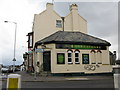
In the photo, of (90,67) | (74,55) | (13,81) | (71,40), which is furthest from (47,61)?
(13,81)

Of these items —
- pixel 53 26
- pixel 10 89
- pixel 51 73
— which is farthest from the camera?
pixel 53 26

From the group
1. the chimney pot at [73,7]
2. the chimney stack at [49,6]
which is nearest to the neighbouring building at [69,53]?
the chimney stack at [49,6]

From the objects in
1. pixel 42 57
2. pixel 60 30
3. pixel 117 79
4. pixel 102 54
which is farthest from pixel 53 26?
pixel 117 79

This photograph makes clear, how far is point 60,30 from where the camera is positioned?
100 feet

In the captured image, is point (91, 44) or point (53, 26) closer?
point (91, 44)

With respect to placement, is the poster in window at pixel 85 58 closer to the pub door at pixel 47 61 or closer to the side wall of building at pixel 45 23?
the pub door at pixel 47 61

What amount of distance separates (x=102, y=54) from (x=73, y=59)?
15.2ft

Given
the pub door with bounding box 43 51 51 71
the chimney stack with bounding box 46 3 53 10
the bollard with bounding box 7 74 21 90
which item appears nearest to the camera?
the bollard with bounding box 7 74 21 90

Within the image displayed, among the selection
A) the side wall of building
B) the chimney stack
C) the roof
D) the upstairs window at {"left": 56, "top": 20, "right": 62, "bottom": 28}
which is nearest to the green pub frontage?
the roof

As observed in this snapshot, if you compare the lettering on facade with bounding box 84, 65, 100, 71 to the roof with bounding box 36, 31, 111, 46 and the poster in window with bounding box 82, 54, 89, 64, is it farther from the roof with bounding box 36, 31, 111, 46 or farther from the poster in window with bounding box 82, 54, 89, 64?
the roof with bounding box 36, 31, 111, 46

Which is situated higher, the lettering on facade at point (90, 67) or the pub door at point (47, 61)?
the pub door at point (47, 61)

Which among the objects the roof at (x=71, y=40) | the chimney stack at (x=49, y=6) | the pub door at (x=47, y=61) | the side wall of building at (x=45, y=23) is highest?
the chimney stack at (x=49, y=6)

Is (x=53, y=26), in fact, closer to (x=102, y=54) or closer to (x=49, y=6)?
(x=49, y=6)

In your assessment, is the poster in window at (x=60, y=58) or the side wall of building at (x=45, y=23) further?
the side wall of building at (x=45, y=23)
